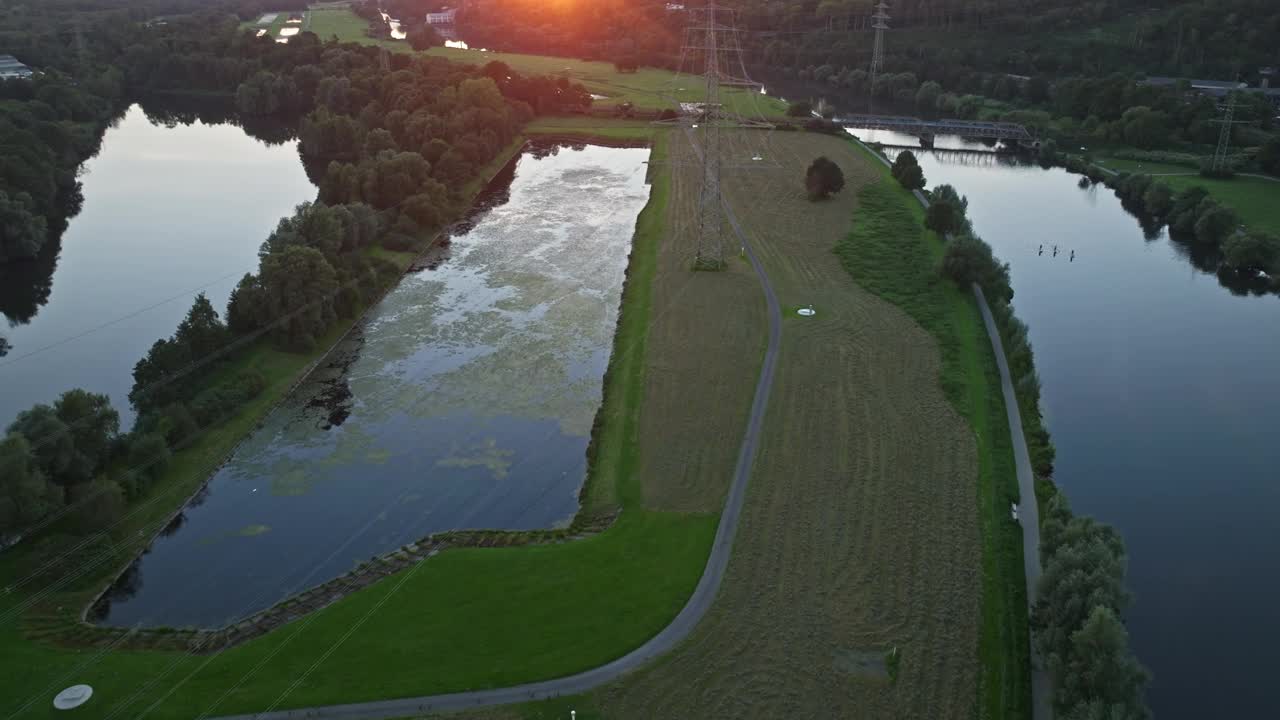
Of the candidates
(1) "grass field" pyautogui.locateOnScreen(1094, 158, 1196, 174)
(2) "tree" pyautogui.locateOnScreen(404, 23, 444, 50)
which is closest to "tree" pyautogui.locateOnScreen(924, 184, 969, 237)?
(1) "grass field" pyautogui.locateOnScreen(1094, 158, 1196, 174)

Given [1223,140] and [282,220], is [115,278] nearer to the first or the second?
[282,220]

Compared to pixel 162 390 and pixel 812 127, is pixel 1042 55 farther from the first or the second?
pixel 162 390

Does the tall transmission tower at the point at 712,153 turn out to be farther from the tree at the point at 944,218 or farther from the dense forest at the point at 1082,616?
the dense forest at the point at 1082,616

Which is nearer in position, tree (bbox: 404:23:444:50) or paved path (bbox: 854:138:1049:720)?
paved path (bbox: 854:138:1049:720)

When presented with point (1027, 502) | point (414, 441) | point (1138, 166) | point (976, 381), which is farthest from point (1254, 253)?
point (414, 441)

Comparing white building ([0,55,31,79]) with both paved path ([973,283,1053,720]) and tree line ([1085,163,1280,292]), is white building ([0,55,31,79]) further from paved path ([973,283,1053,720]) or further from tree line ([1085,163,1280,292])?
tree line ([1085,163,1280,292])
